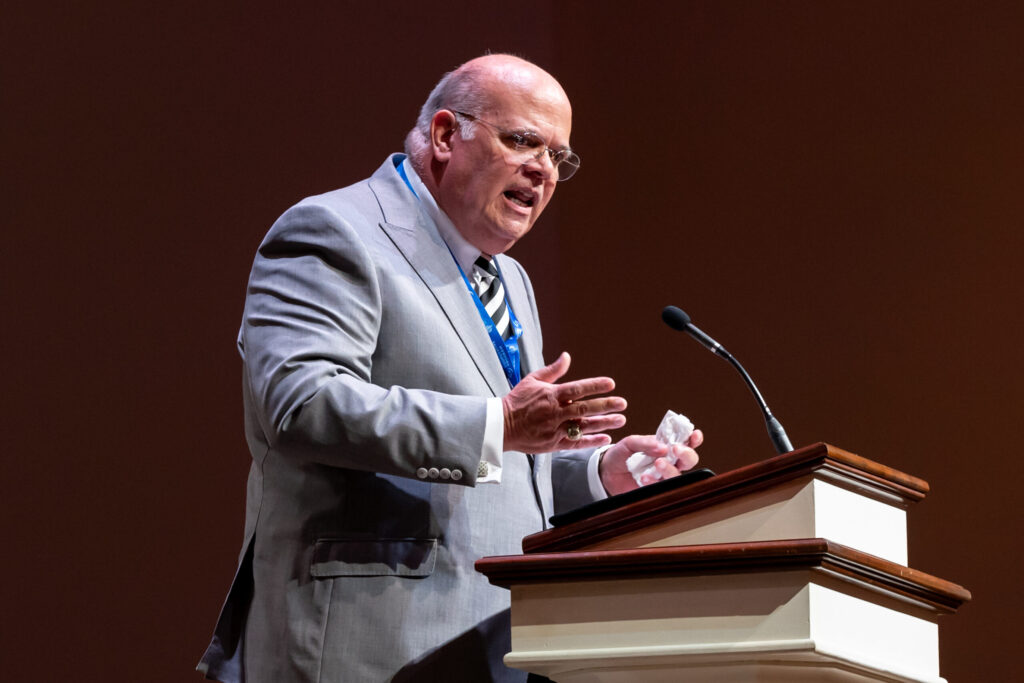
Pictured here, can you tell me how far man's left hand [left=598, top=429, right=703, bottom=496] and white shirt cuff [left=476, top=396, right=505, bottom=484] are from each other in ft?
1.35

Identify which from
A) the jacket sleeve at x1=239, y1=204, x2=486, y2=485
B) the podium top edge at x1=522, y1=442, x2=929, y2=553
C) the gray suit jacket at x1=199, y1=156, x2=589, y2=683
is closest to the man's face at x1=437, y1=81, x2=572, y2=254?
the gray suit jacket at x1=199, y1=156, x2=589, y2=683

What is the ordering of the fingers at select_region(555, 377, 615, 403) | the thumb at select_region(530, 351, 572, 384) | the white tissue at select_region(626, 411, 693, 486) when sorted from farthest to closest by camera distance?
the white tissue at select_region(626, 411, 693, 486), the thumb at select_region(530, 351, 572, 384), the fingers at select_region(555, 377, 615, 403)

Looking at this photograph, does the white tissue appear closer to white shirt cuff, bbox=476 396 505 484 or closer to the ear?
white shirt cuff, bbox=476 396 505 484

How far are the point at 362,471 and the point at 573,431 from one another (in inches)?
13.5

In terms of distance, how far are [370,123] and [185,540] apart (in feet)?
4.29

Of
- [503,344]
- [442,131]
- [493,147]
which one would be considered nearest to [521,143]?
[493,147]

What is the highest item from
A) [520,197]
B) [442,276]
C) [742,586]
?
[520,197]

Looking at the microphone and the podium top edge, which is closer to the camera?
the podium top edge

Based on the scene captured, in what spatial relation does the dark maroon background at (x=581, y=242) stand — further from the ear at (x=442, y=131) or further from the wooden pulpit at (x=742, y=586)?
the wooden pulpit at (x=742, y=586)

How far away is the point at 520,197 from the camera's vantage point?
7.86 feet

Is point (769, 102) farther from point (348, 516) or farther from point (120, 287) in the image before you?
point (348, 516)

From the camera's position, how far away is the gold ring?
1.80 meters

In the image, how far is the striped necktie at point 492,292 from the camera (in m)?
2.34

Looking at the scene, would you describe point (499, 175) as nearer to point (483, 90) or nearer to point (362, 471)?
point (483, 90)
